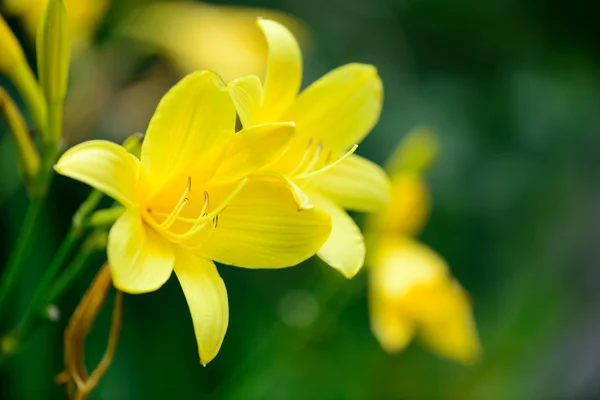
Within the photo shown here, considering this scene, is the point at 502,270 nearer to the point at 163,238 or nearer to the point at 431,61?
the point at 431,61

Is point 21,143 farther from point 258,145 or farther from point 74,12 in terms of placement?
point 74,12

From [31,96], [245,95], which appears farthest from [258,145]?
[31,96]

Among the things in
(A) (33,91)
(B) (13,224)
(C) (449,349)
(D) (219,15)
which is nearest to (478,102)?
(D) (219,15)

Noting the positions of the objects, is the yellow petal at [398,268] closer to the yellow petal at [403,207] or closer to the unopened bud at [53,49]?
the yellow petal at [403,207]

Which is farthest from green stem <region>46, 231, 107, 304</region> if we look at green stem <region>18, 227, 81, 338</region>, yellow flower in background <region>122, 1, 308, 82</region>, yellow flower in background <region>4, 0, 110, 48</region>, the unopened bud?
yellow flower in background <region>122, 1, 308, 82</region>

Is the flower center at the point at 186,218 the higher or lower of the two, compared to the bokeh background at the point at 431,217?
higher

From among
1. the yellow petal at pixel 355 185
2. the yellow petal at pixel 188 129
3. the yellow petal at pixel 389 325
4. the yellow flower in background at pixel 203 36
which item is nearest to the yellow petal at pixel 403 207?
the yellow petal at pixel 389 325
